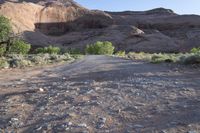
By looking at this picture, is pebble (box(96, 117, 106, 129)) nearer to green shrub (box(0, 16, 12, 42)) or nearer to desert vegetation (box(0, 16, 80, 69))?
desert vegetation (box(0, 16, 80, 69))

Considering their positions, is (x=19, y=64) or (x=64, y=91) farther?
(x=19, y=64)

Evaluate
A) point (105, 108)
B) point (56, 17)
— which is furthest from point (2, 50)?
point (56, 17)

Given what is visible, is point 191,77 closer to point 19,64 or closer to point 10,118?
point 10,118

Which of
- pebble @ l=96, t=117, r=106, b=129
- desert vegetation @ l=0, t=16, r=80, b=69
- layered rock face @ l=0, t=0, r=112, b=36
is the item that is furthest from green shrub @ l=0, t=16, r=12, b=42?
layered rock face @ l=0, t=0, r=112, b=36

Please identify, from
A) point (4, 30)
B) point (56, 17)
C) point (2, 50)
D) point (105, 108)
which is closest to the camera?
point (105, 108)

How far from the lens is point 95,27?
463 feet

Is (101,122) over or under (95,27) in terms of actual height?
under

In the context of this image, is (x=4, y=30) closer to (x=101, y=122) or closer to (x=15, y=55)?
(x=15, y=55)

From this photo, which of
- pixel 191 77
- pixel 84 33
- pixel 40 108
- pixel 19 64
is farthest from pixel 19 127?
pixel 84 33

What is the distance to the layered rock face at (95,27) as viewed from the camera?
378 feet

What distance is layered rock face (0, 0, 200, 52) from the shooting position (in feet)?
378

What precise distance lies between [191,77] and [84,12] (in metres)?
137

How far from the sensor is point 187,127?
7859mm

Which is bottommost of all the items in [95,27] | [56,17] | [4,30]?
[95,27]
